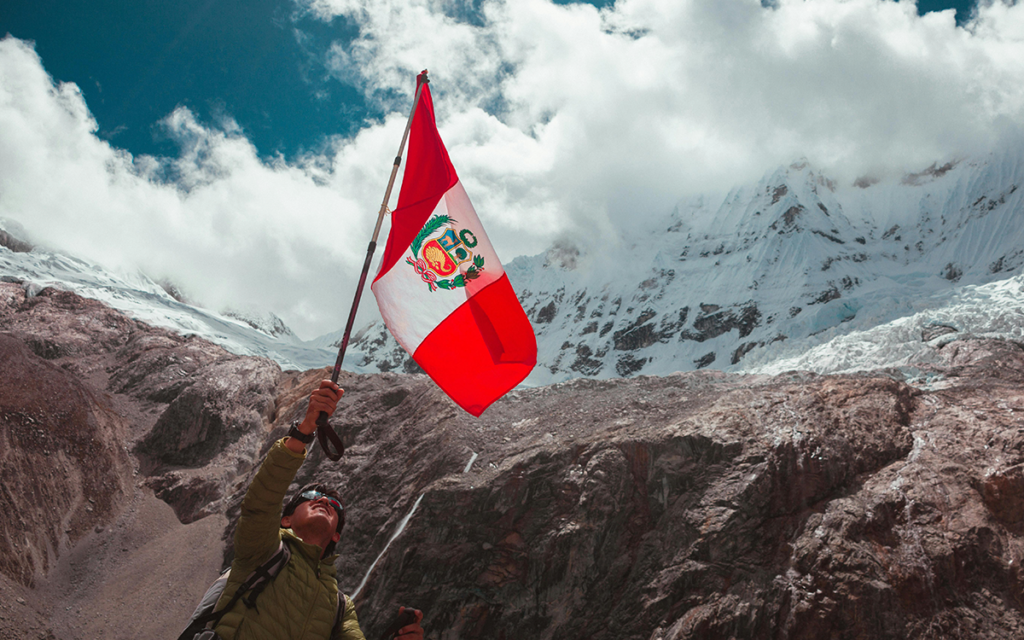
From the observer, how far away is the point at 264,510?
11.5ft

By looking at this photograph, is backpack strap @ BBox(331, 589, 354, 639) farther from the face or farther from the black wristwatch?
the black wristwatch

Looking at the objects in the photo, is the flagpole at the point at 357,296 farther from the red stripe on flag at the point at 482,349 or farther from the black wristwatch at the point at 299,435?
the red stripe on flag at the point at 482,349

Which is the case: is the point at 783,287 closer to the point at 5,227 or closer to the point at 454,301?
the point at 454,301

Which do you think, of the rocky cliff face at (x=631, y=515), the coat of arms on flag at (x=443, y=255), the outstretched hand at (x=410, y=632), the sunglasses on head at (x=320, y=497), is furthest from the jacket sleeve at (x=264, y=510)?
the rocky cliff face at (x=631, y=515)

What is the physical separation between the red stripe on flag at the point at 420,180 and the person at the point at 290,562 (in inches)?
129

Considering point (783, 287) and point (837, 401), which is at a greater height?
point (783, 287)

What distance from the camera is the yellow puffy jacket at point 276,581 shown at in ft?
10.9

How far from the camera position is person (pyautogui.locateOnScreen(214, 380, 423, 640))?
11.0ft

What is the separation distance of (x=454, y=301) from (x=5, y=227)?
149m

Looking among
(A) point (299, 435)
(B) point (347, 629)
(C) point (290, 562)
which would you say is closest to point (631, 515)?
(B) point (347, 629)

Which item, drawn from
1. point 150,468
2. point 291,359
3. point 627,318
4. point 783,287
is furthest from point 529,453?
point 627,318

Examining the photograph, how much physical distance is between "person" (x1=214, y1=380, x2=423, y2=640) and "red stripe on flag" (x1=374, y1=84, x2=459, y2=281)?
3.27m

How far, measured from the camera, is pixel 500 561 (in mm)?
12031

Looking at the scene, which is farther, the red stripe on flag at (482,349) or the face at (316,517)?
the red stripe on flag at (482,349)
